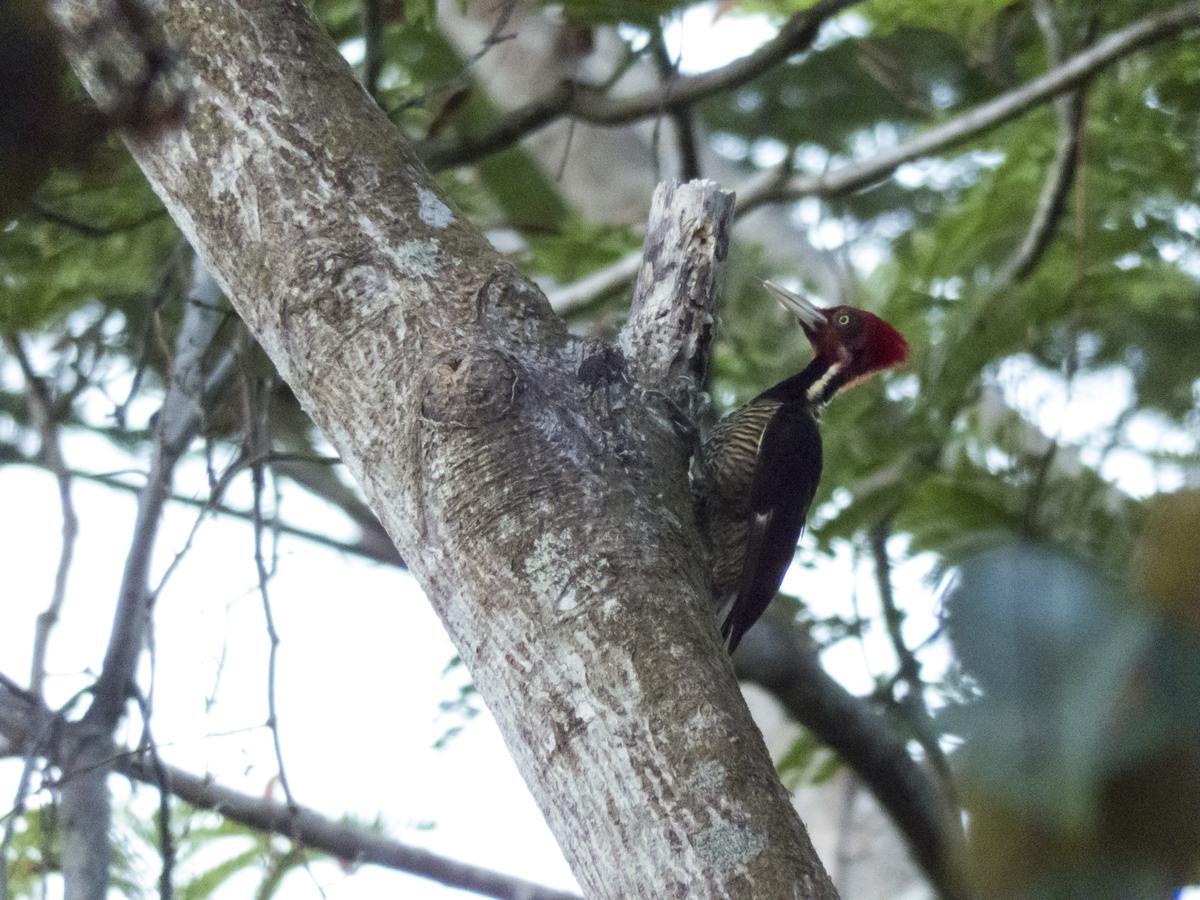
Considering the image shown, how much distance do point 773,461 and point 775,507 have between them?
0.48 feet

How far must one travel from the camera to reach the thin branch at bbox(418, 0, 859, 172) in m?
4.12

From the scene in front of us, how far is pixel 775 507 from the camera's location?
12.7 feet

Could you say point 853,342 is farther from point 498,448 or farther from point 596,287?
point 498,448

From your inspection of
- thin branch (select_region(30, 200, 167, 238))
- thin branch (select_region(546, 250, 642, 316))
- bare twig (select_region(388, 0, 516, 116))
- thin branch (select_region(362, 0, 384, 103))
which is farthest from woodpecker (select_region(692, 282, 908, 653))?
thin branch (select_region(30, 200, 167, 238))

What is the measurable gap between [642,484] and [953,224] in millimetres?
2574

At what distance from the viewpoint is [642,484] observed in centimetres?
211

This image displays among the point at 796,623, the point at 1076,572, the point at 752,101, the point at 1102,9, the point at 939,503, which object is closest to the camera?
the point at 1076,572

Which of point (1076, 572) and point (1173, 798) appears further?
point (1076, 572)

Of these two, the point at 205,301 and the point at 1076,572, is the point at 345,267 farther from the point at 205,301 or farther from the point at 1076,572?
the point at 205,301

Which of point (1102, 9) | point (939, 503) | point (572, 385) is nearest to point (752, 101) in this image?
point (1102, 9)

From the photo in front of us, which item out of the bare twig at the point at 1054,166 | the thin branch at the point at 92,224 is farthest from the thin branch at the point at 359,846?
the bare twig at the point at 1054,166

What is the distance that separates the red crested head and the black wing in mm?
313

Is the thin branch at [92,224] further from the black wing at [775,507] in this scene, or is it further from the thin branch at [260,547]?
the black wing at [775,507]

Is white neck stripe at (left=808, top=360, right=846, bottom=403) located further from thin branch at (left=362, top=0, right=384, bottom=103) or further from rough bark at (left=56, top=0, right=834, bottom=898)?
rough bark at (left=56, top=0, right=834, bottom=898)
